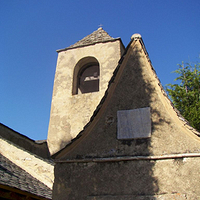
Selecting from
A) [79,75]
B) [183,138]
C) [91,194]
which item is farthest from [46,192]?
[79,75]

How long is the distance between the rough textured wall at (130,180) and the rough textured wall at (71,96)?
422 cm

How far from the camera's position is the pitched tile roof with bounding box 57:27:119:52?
35.7 ft

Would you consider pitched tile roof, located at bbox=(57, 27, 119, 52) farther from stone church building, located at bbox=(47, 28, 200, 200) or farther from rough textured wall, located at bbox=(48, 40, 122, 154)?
stone church building, located at bbox=(47, 28, 200, 200)

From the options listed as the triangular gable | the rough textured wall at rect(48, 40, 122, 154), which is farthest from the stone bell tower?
the triangular gable

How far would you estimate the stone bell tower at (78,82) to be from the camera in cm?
934

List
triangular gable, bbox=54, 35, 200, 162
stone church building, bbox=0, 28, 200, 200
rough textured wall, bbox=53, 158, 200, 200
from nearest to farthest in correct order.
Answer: rough textured wall, bbox=53, 158, 200, 200, stone church building, bbox=0, 28, 200, 200, triangular gable, bbox=54, 35, 200, 162

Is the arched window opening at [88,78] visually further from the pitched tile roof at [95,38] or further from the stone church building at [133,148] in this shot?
the stone church building at [133,148]

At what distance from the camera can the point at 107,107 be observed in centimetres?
539

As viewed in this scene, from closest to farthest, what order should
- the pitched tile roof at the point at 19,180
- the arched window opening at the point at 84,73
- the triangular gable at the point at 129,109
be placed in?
the triangular gable at the point at 129,109 → the pitched tile roof at the point at 19,180 → the arched window opening at the point at 84,73

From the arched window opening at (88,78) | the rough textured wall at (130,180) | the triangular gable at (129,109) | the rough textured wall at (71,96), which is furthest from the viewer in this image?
the arched window opening at (88,78)

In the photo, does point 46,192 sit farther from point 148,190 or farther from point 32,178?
Result: point 148,190

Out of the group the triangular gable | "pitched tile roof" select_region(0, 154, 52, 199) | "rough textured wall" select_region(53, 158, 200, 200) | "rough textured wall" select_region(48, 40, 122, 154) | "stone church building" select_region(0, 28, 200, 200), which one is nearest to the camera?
"rough textured wall" select_region(53, 158, 200, 200)

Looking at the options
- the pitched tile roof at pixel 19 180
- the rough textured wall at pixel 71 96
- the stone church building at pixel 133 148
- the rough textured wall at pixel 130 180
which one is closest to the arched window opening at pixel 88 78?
the rough textured wall at pixel 71 96

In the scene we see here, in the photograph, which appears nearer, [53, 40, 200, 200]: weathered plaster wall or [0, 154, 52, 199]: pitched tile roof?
[53, 40, 200, 200]: weathered plaster wall
